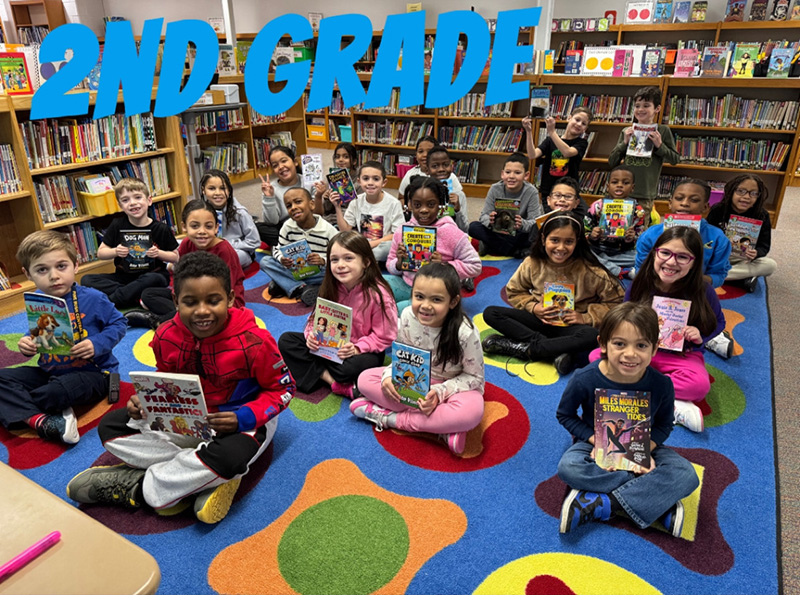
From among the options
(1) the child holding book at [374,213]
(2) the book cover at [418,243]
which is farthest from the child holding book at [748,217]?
(1) the child holding book at [374,213]

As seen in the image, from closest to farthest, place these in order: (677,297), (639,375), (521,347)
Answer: (639,375) → (677,297) → (521,347)

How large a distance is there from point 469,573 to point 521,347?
1476mm

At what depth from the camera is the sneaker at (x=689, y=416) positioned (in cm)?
241

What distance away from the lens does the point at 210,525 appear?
1.96 m

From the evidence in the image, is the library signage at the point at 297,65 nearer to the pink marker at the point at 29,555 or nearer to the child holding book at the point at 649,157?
the child holding book at the point at 649,157

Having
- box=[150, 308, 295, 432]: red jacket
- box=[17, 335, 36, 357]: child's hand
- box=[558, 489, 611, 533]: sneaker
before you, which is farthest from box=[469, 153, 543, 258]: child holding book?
box=[17, 335, 36, 357]: child's hand

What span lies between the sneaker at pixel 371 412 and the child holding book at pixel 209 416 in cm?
47

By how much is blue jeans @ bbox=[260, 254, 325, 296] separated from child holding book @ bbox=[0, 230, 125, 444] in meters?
1.34

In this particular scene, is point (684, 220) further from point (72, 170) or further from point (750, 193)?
point (72, 170)

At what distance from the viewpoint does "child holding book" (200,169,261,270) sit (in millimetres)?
3986

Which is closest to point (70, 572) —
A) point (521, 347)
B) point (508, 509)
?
point (508, 509)

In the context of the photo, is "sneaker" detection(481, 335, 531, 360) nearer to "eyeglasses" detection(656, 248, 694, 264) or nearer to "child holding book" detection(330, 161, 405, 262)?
"eyeglasses" detection(656, 248, 694, 264)

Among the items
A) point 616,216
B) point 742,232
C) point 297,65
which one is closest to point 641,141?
point 616,216

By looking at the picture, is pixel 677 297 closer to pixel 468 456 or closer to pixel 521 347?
pixel 521 347
